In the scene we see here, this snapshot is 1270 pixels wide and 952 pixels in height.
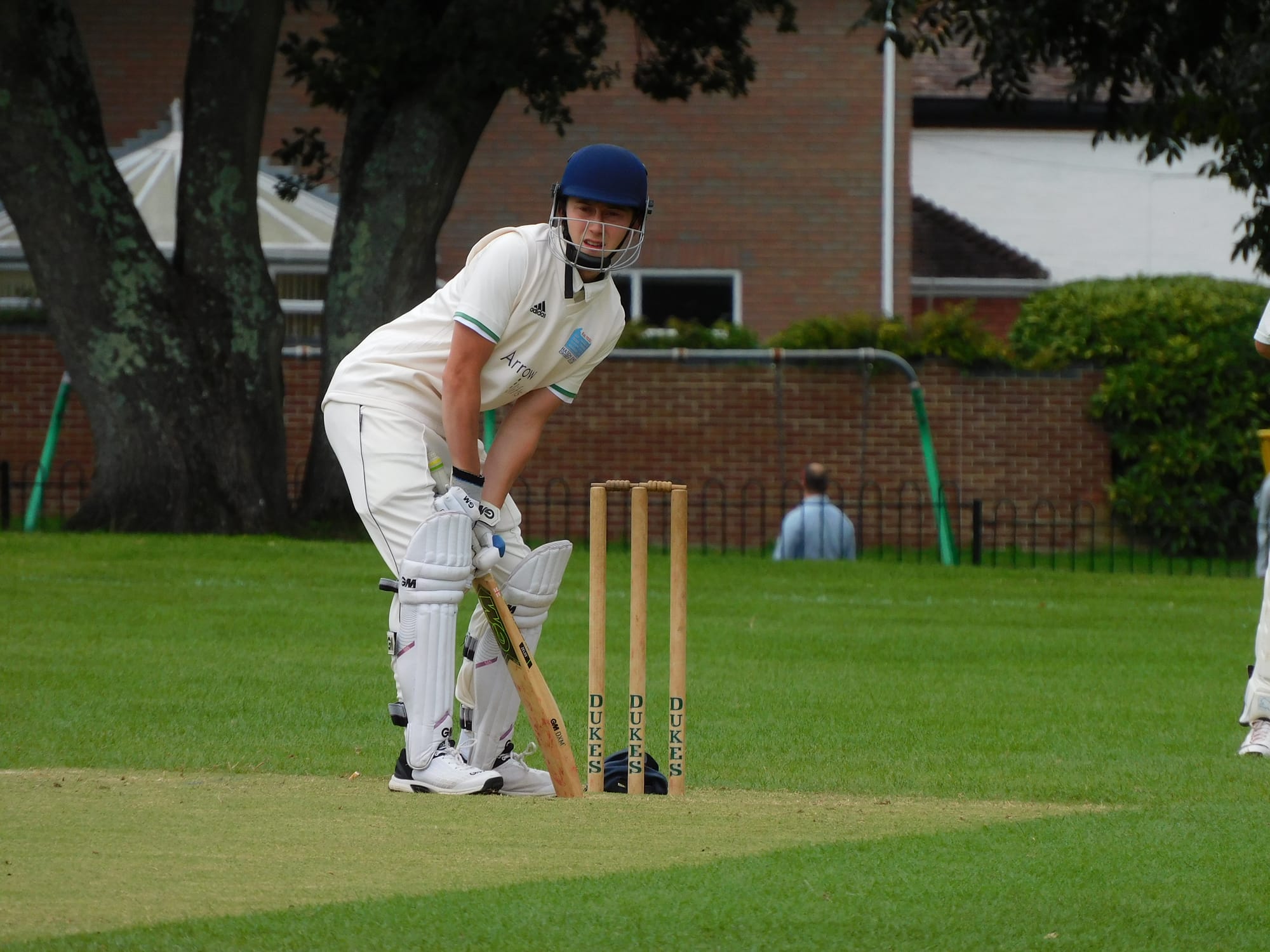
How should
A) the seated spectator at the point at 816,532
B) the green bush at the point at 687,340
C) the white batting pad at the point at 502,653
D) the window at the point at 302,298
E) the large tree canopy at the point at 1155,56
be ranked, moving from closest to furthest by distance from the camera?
the white batting pad at the point at 502,653, the large tree canopy at the point at 1155,56, the seated spectator at the point at 816,532, the green bush at the point at 687,340, the window at the point at 302,298

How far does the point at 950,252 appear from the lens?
24453 mm

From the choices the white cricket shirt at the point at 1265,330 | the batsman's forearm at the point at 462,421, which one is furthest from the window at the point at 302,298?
the batsman's forearm at the point at 462,421

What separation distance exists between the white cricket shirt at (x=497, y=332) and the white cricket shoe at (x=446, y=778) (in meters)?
0.96

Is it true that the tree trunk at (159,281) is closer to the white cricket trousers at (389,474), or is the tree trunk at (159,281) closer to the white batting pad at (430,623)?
the white cricket trousers at (389,474)

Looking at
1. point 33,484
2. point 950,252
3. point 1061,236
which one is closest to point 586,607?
point 33,484

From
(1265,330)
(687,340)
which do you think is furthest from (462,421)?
(687,340)

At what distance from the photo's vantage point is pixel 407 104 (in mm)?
14172

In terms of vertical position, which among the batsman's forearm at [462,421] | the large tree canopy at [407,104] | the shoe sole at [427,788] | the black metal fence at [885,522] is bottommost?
the black metal fence at [885,522]

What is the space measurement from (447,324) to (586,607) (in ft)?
20.1

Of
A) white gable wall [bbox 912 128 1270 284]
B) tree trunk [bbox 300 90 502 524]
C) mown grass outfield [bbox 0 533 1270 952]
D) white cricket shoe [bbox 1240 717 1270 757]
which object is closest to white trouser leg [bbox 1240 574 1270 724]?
white cricket shoe [bbox 1240 717 1270 757]

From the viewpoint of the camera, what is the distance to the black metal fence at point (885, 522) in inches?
656

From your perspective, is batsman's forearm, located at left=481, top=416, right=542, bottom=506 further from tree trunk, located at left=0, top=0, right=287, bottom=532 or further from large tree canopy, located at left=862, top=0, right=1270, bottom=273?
tree trunk, located at left=0, top=0, right=287, bottom=532

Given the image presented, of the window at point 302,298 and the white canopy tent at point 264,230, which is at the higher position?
the white canopy tent at point 264,230

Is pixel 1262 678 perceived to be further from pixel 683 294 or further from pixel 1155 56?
pixel 683 294
